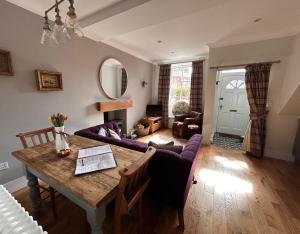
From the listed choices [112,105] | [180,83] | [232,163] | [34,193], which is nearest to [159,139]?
[112,105]

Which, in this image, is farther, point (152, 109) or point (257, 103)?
point (152, 109)

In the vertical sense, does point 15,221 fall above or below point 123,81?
below

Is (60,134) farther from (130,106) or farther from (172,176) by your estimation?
(130,106)

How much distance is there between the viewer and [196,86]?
447 cm

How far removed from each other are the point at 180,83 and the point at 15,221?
5.02 m

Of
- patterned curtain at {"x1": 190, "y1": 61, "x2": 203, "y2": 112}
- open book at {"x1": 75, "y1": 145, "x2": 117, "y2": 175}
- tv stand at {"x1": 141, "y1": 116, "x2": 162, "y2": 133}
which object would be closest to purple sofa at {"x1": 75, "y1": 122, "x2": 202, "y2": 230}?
open book at {"x1": 75, "y1": 145, "x2": 117, "y2": 175}

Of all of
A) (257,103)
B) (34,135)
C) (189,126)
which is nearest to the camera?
(34,135)

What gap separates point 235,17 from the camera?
6.95ft

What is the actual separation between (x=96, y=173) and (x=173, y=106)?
4316mm

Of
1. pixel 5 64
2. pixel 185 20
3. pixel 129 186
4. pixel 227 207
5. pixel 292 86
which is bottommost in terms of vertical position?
pixel 227 207

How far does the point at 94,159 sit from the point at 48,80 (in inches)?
68.7

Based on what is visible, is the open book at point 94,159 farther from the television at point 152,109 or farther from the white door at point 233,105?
the white door at point 233,105

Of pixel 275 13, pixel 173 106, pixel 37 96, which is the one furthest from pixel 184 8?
pixel 173 106

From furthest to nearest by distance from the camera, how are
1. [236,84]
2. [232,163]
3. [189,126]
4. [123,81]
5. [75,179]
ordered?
[236,84] < [189,126] < [123,81] < [232,163] < [75,179]
